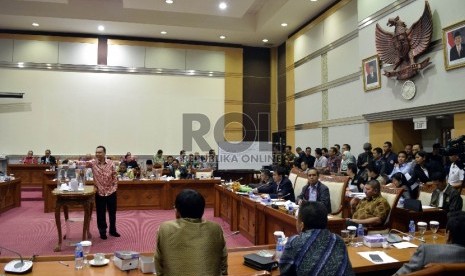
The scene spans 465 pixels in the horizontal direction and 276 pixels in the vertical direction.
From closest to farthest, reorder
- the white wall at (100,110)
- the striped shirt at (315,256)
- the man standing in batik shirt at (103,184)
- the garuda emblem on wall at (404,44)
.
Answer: the striped shirt at (315,256) → the man standing in batik shirt at (103,184) → the garuda emblem on wall at (404,44) → the white wall at (100,110)

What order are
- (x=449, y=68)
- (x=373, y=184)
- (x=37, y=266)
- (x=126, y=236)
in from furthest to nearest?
1. (x=449, y=68)
2. (x=126, y=236)
3. (x=373, y=184)
4. (x=37, y=266)

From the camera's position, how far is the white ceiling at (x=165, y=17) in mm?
10289

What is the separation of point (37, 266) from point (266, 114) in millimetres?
11839

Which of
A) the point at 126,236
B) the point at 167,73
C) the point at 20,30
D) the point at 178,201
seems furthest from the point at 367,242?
the point at 20,30

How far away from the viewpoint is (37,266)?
7.20 feet

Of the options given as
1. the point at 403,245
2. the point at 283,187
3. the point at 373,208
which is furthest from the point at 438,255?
Result: the point at 283,187

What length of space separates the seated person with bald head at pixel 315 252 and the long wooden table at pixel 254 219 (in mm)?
1391

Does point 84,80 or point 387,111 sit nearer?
point 387,111

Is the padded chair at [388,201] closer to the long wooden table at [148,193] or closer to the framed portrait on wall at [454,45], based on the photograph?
the framed portrait on wall at [454,45]

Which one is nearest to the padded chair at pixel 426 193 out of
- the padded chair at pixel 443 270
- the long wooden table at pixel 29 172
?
the padded chair at pixel 443 270

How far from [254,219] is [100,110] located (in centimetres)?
893

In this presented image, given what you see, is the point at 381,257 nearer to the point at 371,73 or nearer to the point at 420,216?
the point at 420,216

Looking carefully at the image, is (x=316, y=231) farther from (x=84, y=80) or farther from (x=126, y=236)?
(x=84, y=80)

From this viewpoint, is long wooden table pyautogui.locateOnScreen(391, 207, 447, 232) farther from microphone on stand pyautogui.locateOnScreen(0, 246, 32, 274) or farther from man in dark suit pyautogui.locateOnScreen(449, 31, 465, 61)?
microphone on stand pyautogui.locateOnScreen(0, 246, 32, 274)
